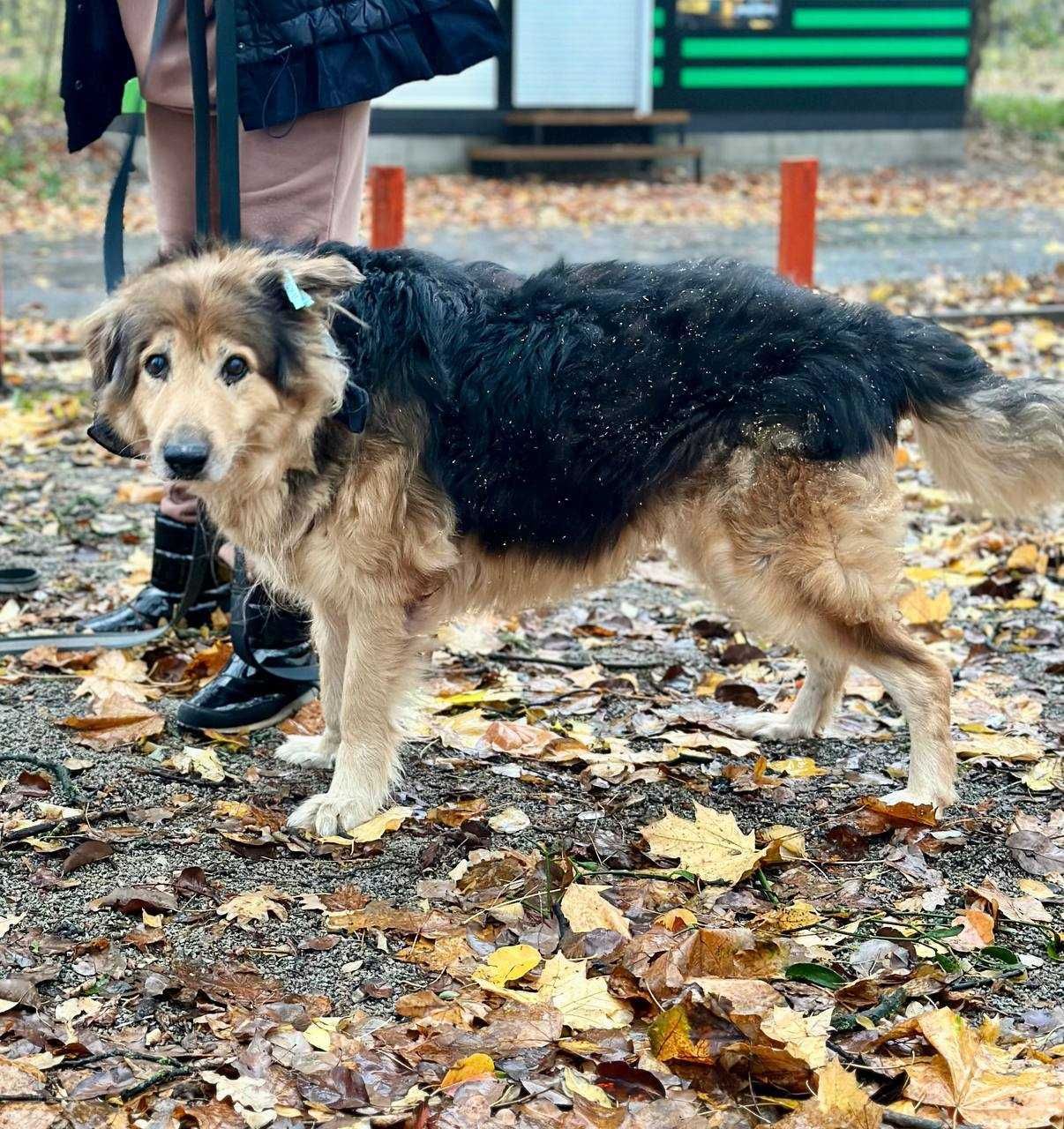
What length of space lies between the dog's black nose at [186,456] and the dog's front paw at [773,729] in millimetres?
1941

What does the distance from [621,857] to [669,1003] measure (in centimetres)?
74

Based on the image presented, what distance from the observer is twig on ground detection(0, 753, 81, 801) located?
376 cm

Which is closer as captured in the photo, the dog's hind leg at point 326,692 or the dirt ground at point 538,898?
the dirt ground at point 538,898

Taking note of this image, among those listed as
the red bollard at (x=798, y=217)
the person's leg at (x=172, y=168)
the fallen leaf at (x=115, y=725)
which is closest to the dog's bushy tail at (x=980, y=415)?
the person's leg at (x=172, y=168)

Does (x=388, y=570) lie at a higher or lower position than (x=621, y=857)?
higher

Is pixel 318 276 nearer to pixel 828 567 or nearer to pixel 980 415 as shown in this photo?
pixel 828 567

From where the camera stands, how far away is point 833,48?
21156 mm

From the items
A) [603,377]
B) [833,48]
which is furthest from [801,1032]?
[833,48]

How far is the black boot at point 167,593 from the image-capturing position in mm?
5066

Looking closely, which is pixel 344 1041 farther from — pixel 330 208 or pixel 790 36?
pixel 790 36

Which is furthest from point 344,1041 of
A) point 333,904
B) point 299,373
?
point 299,373

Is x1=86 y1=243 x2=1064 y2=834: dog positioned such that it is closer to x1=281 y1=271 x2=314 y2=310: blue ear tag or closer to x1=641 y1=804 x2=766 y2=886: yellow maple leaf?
x1=281 y1=271 x2=314 y2=310: blue ear tag

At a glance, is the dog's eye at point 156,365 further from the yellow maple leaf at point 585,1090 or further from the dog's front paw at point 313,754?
the yellow maple leaf at point 585,1090

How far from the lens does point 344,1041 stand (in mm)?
2758
